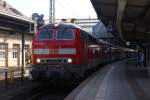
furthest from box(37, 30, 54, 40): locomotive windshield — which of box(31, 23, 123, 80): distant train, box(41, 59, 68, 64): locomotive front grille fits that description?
box(41, 59, 68, 64): locomotive front grille

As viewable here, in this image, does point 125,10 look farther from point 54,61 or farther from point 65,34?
point 54,61

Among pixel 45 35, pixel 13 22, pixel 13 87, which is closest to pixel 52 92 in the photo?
pixel 13 87

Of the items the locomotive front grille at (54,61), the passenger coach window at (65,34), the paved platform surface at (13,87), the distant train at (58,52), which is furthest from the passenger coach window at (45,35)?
the paved platform surface at (13,87)

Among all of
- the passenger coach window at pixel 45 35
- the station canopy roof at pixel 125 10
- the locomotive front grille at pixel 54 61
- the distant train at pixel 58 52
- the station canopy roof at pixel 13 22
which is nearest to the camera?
the distant train at pixel 58 52

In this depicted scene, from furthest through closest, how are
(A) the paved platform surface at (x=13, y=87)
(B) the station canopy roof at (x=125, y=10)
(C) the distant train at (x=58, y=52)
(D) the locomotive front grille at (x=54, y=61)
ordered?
(B) the station canopy roof at (x=125, y=10) → (D) the locomotive front grille at (x=54, y=61) → (C) the distant train at (x=58, y=52) → (A) the paved platform surface at (x=13, y=87)

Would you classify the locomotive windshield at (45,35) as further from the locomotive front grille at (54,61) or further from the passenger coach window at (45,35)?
the locomotive front grille at (54,61)

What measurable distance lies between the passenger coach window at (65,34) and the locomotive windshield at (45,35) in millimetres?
355

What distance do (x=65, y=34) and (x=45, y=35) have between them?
100cm

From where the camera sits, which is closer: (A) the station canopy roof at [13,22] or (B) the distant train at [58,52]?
(B) the distant train at [58,52]

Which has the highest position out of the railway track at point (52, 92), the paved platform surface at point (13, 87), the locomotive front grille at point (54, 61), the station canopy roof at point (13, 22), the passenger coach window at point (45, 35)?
the station canopy roof at point (13, 22)

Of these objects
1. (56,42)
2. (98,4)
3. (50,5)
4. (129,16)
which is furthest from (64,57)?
(50,5)

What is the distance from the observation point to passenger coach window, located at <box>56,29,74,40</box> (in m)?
21.0

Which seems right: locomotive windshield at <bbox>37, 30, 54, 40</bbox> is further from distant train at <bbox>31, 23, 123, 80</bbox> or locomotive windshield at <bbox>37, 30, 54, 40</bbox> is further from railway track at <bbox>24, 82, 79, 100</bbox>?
railway track at <bbox>24, 82, 79, 100</bbox>

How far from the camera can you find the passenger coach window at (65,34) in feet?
68.9
